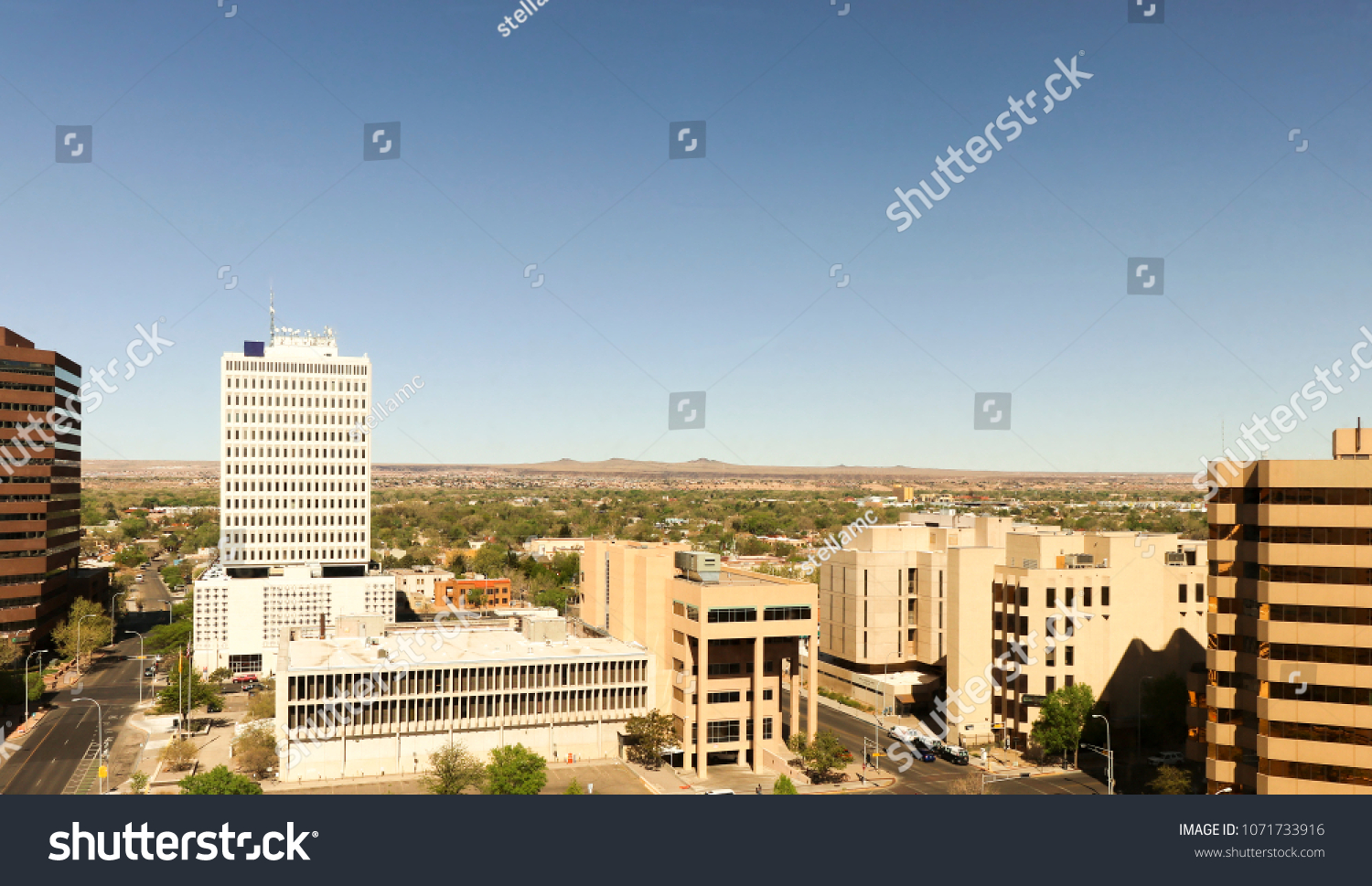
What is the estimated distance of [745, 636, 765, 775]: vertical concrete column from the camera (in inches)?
2317

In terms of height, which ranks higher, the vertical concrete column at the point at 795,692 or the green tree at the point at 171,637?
the vertical concrete column at the point at 795,692

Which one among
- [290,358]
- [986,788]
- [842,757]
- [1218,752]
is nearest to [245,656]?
[290,358]

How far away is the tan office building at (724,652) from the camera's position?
58.2 meters

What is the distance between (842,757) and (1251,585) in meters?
25.1

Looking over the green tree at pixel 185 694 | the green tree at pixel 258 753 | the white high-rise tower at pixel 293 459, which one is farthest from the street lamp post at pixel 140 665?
the green tree at pixel 258 753

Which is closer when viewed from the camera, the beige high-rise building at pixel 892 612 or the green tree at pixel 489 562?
the beige high-rise building at pixel 892 612

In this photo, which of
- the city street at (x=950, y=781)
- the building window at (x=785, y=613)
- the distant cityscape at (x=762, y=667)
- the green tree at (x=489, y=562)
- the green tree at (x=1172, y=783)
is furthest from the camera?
the green tree at (x=489, y=562)

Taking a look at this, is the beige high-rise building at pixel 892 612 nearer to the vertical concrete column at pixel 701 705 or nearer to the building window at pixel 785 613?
the building window at pixel 785 613

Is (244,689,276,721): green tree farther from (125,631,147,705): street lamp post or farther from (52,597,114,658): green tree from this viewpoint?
(52,597,114,658): green tree

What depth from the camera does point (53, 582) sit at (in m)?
92.6

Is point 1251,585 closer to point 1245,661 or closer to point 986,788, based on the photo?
point 1245,661

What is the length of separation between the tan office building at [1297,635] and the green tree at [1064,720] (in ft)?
49.2

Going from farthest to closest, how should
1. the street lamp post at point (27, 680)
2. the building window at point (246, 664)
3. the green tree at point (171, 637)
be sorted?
the green tree at point (171, 637) < the building window at point (246, 664) < the street lamp post at point (27, 680)

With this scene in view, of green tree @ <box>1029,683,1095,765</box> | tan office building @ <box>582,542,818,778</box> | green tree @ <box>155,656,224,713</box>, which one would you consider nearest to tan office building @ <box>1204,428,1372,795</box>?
green tree @ <box>1029,683,1095,765</box>
